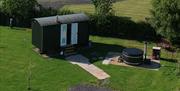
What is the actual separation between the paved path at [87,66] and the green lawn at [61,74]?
0.46m

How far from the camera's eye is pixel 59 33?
3647 centimetres

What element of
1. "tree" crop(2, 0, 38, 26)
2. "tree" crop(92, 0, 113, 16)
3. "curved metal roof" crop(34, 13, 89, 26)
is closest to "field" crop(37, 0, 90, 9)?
"tree" crop(2, 0, 38, 26)

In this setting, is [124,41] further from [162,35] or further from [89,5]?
[89,5]

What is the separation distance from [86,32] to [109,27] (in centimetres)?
414

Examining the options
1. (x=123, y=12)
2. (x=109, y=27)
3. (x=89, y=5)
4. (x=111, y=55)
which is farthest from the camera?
(x=89, y=5)

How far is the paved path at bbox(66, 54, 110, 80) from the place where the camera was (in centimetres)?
3178

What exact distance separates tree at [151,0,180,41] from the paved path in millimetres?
7350

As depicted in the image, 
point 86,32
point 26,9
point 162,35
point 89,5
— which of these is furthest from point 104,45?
point 89,5

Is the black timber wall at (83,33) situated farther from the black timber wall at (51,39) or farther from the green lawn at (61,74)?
the black timber wall at (51,39)

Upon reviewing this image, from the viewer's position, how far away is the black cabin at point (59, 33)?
117 feet

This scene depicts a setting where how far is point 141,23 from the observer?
40688 mm

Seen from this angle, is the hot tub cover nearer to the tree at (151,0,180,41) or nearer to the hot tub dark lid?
the hot tub dark lid

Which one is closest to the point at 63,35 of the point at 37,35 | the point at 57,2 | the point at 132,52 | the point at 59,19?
the point at 59,19

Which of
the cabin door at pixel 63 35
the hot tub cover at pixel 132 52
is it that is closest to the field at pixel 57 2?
the cabin door at pixel 63 35
